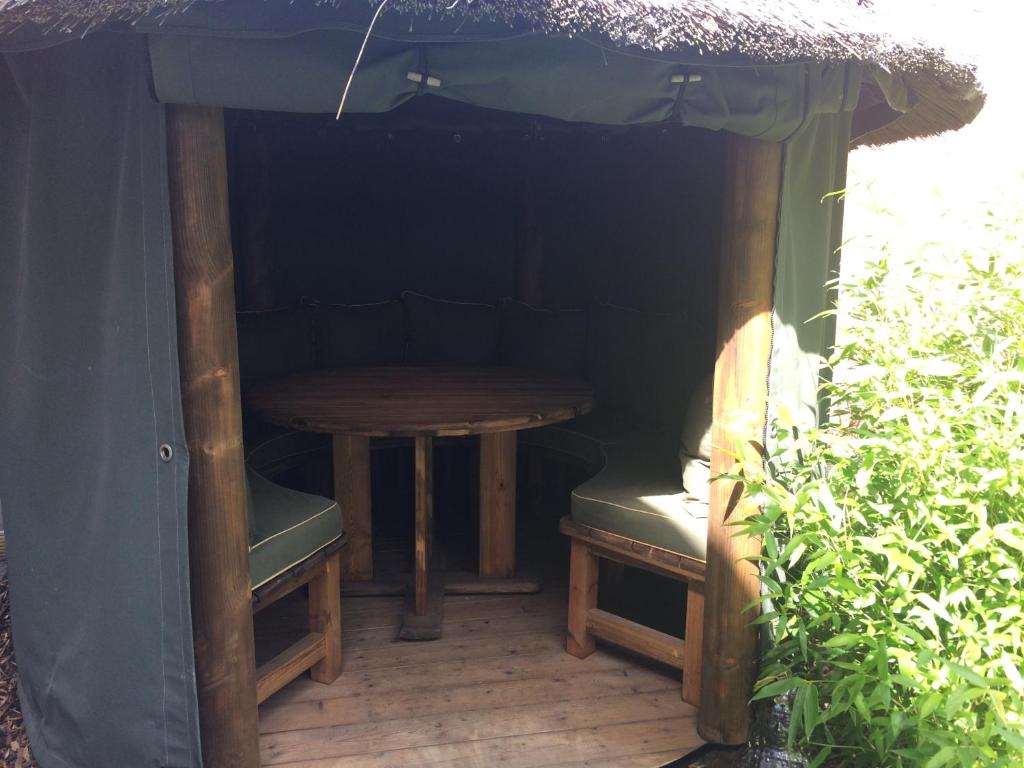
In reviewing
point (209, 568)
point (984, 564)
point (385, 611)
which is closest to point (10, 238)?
point (209, 568)

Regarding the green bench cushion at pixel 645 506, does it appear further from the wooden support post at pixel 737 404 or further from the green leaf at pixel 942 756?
Answer: the green leaf at pixel 942 756

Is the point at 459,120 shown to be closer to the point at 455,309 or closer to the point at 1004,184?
the point at 455,309

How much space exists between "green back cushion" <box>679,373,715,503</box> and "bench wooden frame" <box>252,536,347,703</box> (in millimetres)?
1259

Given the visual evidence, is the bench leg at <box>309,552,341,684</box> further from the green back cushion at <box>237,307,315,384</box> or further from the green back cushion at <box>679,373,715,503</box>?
the green back cushion at <box>237,307,315,384</box>

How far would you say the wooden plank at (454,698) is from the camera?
9.07ft

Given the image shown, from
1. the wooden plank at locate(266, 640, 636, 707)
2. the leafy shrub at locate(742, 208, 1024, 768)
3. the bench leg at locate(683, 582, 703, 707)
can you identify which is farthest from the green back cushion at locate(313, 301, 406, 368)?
the leafy shrub at locate(742, 208, 1024, 768)

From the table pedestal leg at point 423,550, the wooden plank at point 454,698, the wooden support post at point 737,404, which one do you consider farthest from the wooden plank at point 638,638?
the table pedestal leg at point 423,550

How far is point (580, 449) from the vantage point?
4.04 metres

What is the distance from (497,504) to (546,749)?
130 centimetres

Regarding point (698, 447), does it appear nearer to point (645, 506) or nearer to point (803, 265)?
point (645, 506)

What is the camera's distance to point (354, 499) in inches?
145

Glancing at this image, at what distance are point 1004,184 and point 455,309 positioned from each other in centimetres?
329

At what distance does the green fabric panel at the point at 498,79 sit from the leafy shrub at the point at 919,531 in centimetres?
62

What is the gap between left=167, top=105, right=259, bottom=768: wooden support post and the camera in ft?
6.77
